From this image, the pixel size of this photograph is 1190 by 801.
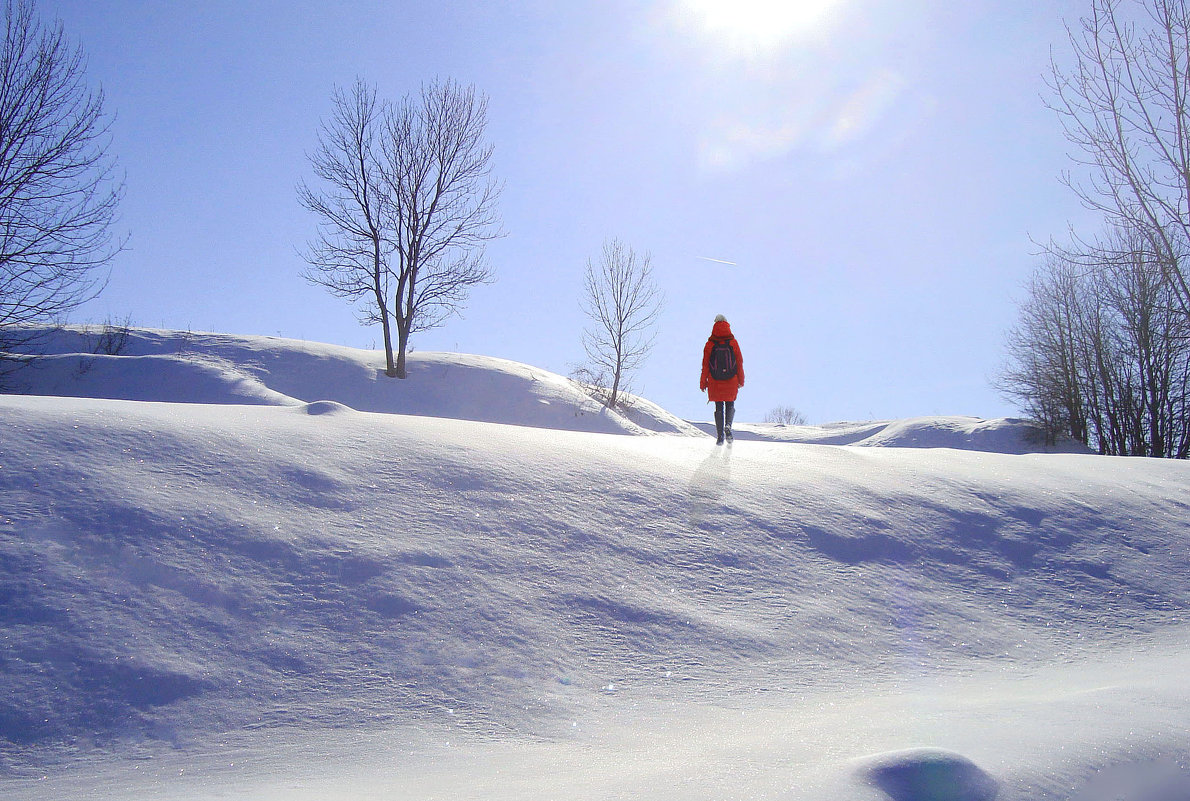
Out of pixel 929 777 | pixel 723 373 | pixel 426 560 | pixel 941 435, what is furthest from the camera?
pixel 941 435

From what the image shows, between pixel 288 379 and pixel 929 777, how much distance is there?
17.4 meters

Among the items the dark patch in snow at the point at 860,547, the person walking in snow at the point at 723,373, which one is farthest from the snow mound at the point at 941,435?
the dark patch in snow at the point at 860,547

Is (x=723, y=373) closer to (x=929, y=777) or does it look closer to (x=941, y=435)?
(x=929, y=777)

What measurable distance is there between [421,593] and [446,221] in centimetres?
1763

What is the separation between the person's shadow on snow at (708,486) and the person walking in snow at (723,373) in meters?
1.80

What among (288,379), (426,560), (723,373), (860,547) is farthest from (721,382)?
(288,379)

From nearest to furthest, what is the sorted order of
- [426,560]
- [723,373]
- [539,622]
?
1. [539,622]
2. [426,560]
3. [723,373]

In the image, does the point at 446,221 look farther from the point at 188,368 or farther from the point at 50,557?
the point at 50,557

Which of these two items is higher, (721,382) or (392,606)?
(721,382)

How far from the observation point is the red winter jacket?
841 cm

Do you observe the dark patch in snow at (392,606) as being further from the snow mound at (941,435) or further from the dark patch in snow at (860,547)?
the snow mound at (941,435)

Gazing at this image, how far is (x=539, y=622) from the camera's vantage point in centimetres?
373

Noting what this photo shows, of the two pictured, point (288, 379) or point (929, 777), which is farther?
point (288, 379)

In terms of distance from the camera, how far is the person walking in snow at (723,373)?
331 inches
